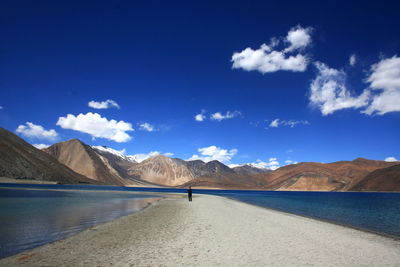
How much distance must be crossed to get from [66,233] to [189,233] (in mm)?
7678

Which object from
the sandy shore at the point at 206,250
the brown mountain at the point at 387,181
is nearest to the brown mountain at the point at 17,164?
the sandy shore at the point at 206,250

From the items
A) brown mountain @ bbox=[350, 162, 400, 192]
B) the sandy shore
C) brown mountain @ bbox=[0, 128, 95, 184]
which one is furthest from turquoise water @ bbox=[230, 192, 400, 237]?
brown mountain @ bbox=[0, 128, 95, 184]

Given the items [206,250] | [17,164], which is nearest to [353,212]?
[206,250]

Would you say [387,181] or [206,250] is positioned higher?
[206,250]

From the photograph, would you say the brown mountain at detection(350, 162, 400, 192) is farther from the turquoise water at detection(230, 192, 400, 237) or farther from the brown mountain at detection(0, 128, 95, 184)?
the brown mountain at detection(0, 128, 95, 184)

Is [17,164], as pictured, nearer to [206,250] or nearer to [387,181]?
[206,250]

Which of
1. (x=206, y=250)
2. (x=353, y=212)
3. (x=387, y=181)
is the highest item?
(x=206, y=250)

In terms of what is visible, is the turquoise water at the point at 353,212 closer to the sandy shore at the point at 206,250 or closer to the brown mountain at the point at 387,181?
the sandy shore at the point at 206,250

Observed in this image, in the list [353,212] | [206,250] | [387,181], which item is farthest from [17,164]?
[387,181]

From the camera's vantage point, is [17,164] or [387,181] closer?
[17,164]

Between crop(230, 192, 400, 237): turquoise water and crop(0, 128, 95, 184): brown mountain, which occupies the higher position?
crop(0, 128, 95, 184): brown mountain

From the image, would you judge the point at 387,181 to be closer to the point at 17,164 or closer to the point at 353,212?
the point at 353,212

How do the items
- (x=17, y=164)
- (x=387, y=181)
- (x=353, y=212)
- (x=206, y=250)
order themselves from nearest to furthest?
(x=206, y=250), (x=353, y=212), (x=17, y=164), (x=387, y=181)

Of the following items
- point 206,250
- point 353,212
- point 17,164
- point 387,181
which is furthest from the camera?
point 387,181
